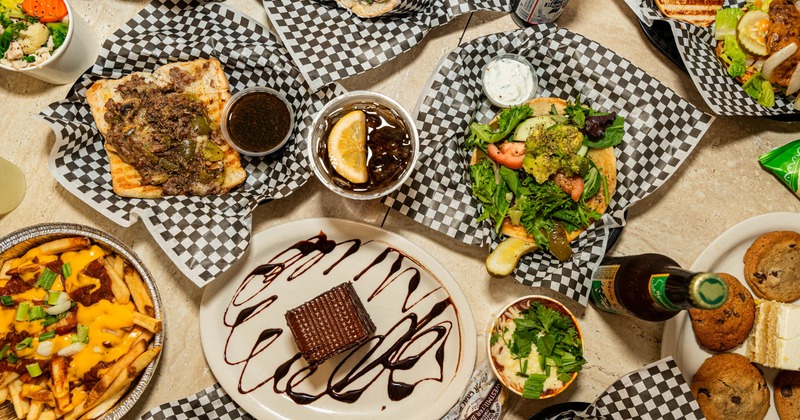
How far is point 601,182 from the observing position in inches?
118

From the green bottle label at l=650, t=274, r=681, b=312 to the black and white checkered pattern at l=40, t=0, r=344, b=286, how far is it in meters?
1.76

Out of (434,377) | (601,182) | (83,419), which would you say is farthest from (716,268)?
(83,419)

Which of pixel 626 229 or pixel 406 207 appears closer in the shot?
pixel 406 207

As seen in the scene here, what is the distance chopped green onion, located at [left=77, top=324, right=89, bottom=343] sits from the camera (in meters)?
2.80

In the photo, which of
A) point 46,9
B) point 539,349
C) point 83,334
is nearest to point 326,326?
point 539,349

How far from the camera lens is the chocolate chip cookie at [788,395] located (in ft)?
10.0

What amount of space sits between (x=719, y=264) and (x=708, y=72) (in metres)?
1.05

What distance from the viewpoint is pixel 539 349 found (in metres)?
2.89

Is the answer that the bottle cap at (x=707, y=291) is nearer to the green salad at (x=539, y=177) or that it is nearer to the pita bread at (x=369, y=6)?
the green salad at (x=539, y=177)

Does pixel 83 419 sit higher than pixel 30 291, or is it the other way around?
pixel 30 291

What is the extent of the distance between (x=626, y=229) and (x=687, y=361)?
0.78 meters

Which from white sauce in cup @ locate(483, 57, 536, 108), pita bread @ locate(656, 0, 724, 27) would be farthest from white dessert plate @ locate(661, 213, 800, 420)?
white sauce in cup @ locate(483, 57, 536, 108)

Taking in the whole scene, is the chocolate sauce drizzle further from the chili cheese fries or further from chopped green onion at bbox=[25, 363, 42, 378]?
chopped green onion at bbox=[25, 363, 42, 378]

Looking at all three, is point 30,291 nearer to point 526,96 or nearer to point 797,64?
point 526,96
